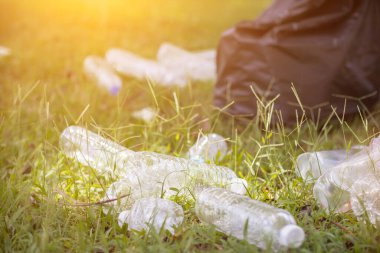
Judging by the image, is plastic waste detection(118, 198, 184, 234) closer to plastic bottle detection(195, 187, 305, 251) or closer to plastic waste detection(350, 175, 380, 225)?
plastic bottle detection(195, 187, 305, 251)

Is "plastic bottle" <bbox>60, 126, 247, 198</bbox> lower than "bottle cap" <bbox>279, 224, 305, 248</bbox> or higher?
lower

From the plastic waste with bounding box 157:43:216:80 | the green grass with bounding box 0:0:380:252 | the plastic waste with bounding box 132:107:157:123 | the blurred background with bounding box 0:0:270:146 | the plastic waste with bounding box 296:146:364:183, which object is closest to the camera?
the green grass with bounding box 0:0:380:252

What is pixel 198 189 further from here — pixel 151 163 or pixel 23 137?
pixel 23 137

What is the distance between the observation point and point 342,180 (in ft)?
6.16

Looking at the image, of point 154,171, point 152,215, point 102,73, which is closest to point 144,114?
point 102,73

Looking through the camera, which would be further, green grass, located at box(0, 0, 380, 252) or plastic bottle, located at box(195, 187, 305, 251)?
green grass, located at box(0, 0, 380, 252)

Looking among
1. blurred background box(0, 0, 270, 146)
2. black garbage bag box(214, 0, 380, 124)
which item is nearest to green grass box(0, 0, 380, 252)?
blurred background box(0, 0, 270, 146)

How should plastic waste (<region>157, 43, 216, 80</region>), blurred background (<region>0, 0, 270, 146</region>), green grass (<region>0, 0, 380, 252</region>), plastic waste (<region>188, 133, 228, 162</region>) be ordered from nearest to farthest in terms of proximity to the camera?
green grass (<region>0, 0, 380, 252</region>) < plastic waste (<region>188, 133, 228, 162</region>) < blurred background (<region>0, 0, 270, 146</region>) < plastic waste (<region>157, 43, 216, 80</region>)

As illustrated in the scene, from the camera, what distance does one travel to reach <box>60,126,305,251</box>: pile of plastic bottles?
1551mm

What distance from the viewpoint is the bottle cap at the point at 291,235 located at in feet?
4.75

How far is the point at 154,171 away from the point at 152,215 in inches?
11.4

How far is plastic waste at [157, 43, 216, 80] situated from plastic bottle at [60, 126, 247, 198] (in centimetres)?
159

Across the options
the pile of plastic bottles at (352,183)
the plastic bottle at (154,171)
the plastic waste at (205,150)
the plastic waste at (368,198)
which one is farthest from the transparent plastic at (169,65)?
the plastic waste at (368,198)

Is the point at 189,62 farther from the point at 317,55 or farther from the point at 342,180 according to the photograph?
the point at 342,180
